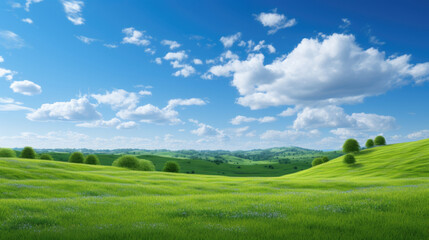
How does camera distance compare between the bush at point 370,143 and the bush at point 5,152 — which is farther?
the bush at point 370,143

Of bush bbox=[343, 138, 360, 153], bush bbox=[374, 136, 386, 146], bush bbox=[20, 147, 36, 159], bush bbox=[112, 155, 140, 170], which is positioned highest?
bush bbox=[374, 136, 386, 146]

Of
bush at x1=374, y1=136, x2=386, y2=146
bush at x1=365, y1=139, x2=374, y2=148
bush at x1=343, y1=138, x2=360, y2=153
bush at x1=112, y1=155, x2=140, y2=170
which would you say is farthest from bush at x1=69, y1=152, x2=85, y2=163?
bush at x1=374, y1=136, x2=386, y2=146

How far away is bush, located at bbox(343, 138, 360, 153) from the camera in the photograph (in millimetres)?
103844

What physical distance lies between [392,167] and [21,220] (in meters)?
78.8

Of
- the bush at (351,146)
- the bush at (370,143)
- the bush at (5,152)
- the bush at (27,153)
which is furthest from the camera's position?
the bush at (370,143)

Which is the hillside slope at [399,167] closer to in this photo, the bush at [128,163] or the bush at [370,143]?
the bush at [370,143]

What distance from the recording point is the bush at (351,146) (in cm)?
10384

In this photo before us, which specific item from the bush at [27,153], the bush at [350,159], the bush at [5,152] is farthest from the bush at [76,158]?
the bush at [350,159]

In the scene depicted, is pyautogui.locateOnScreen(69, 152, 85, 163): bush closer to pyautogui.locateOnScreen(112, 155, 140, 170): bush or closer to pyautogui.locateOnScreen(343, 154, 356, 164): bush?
pyautogui.locateOnScreen(112, 155, 140, 170): bush

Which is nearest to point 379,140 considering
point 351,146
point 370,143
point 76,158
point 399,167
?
point 370,143

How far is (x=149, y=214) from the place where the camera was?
40.1 feet

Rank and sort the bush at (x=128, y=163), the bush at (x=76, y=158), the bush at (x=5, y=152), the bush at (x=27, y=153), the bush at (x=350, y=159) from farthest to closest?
the bush at (x=76, y=158), the bush at (x=5, y=152), the bush at (x=27, y=153), the bush at (x=128, y=163), the bush at (x=350, y=159)

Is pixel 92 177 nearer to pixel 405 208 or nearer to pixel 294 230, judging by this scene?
pixel 294 230

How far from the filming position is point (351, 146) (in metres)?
104
